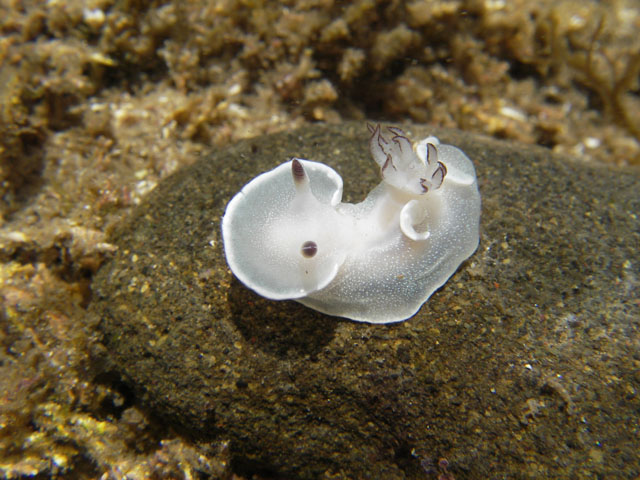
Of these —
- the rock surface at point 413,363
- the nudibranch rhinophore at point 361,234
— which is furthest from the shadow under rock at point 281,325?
the nudibranch rhinophore at point 361,234

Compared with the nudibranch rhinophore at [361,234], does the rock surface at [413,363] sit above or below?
below

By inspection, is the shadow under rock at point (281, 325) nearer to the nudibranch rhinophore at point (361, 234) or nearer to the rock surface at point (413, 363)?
the rock surface at point (413, 363)

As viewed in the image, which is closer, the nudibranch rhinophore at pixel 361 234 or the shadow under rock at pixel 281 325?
the nudibranch rhinophore at pixel 361 234

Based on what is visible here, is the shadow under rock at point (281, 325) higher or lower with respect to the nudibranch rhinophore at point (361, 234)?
lower

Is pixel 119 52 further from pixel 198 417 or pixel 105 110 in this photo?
pixel 198 417

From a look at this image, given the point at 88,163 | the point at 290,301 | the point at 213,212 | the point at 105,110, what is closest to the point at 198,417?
the point at 290,301

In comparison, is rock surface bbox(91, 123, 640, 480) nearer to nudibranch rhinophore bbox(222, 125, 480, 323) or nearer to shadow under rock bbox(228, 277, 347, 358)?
shadow under rock bbox(228, 277, 347, 358)
